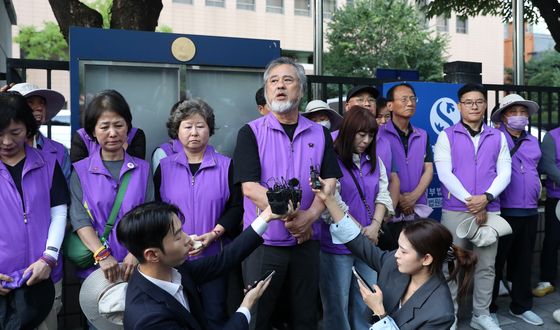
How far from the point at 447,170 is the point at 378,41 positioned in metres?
22.4

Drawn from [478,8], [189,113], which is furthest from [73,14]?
[478,8]

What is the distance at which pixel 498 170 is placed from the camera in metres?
4.30

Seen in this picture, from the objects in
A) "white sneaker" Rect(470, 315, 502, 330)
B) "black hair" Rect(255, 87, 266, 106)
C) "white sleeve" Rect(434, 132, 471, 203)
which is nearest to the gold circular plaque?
"black hair" Rect(255, 87, 266, 106)

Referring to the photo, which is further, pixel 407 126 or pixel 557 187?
pixel 557 187

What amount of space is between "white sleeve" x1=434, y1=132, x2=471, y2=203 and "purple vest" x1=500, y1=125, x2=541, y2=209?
673mm

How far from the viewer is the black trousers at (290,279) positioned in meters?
3.10

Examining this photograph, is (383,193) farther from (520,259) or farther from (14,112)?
(14,112)

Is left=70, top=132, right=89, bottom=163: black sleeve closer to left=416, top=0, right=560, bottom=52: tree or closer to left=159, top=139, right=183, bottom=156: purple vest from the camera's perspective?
left=159, top=139, right=183, bottom=156: purple vest

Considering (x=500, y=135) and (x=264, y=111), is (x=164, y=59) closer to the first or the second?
(x=264, y=111)

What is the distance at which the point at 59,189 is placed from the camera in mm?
2906

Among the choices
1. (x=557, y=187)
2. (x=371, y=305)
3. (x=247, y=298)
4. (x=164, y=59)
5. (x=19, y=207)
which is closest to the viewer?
(x=247, y=298)

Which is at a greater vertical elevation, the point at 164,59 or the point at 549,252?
the point at 164,59

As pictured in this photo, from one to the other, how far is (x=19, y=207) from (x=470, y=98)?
134 inches

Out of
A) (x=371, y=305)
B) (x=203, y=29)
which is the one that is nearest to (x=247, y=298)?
(x=371, y=305)
